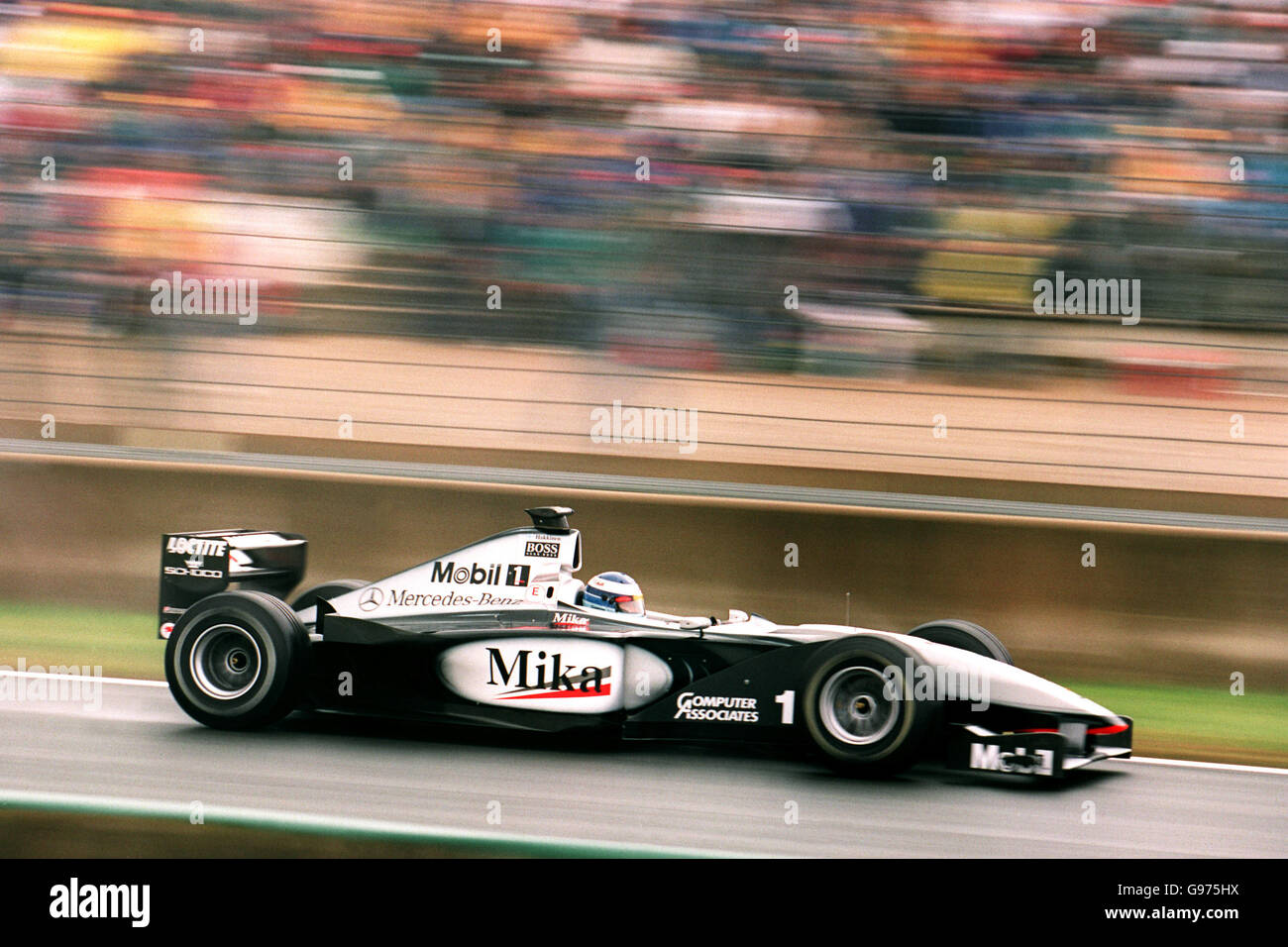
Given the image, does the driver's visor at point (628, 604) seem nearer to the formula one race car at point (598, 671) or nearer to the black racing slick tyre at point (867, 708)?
the formula one race car at point (598, 671)

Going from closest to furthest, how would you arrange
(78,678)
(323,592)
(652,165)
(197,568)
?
(197,568), (323,592), (78,678), (652,165)

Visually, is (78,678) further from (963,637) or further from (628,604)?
(963,637)

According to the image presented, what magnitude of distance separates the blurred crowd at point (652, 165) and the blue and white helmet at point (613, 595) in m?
2.47

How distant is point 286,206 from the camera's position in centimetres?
845

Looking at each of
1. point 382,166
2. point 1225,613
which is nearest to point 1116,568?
point 1225,613

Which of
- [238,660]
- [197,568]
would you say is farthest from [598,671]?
[197,568]

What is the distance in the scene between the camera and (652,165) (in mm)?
8258

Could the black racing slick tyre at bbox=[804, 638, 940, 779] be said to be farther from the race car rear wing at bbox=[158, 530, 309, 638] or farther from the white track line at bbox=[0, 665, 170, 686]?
the white track line at bbox=[0, 665, 170, 686]

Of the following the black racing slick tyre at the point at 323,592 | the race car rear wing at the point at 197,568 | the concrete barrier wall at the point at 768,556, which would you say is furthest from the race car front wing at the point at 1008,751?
the race car rear wing at the point at 197,568

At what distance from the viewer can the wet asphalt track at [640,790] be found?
14.8ft

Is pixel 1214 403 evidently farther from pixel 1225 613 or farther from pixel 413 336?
pixel 413 336

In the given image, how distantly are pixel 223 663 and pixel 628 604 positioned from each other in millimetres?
1579

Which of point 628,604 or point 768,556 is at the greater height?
point 768,556

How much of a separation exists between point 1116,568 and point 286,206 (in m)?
5.09
